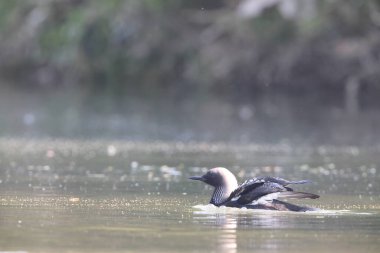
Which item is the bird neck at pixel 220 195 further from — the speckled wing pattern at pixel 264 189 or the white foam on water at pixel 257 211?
the speckled wing pattern at pixel 264 189

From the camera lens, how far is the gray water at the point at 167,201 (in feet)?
29.1

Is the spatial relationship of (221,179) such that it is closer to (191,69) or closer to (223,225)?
(223,225)

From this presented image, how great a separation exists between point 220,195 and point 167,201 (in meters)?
0.61

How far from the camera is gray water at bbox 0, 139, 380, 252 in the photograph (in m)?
8.88

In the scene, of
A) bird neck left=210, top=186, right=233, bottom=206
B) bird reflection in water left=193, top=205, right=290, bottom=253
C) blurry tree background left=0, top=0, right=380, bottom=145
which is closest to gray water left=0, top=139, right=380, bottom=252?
bird reflection in water left=193, top=205, right=290, bottom=253

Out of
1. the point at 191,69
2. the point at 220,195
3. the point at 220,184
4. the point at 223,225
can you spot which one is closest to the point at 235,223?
the point at 223,225

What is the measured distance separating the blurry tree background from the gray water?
11.6 ft

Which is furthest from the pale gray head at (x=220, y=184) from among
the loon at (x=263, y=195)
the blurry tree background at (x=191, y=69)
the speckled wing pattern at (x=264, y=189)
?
the blurry tree background at (x=191, y=69)

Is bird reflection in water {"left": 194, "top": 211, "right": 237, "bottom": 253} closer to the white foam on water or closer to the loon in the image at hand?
the white foam on water

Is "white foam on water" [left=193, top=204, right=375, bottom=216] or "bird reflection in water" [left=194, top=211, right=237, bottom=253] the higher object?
"white foam on water" [left=193, top=204, right=375, bottom=216]

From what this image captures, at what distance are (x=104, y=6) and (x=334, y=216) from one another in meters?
27.4

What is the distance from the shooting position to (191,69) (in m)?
35.9

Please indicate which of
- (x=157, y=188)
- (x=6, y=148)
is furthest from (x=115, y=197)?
(x=6, y=148)

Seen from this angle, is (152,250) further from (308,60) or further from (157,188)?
(308,60)
